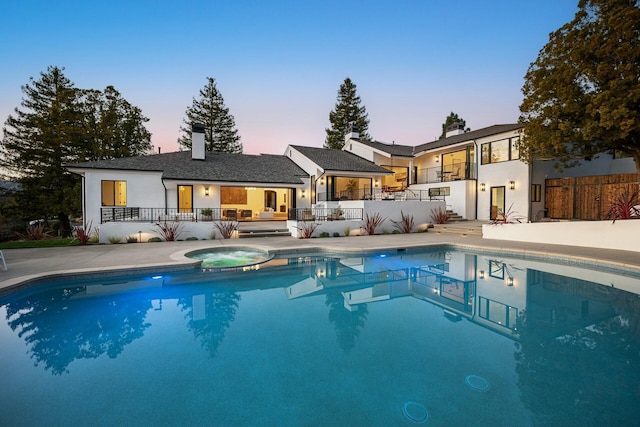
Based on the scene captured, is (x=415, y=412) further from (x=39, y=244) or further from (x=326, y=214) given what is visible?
(x=39, y=244)

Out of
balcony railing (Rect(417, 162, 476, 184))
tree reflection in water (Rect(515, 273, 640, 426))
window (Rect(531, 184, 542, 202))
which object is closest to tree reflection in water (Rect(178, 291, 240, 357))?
tree reflection in water (Rect(515, 273, 640, 426))

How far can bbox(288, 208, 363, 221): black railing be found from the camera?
15.8 meters

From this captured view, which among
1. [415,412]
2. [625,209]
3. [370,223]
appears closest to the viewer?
[415,412]

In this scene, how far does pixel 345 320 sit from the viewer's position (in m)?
5.79

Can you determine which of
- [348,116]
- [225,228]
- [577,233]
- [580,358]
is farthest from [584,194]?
[348,116]

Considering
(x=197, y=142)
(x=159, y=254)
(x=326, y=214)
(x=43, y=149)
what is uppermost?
(x=43, y=149)

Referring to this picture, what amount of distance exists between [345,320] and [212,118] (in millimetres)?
35308

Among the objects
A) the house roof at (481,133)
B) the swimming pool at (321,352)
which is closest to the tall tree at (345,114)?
the house roof at (481,133)

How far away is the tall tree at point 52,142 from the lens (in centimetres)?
2341

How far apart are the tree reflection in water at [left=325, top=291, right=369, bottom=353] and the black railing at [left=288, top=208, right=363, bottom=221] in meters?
8.79

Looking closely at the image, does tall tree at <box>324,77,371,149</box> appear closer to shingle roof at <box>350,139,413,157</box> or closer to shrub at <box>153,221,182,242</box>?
shingle roof at <box>350,139,413,157</box>

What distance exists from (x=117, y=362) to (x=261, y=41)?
1812cm

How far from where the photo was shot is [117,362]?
166 inches

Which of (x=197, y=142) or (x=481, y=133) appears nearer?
(x=197, y=142)
